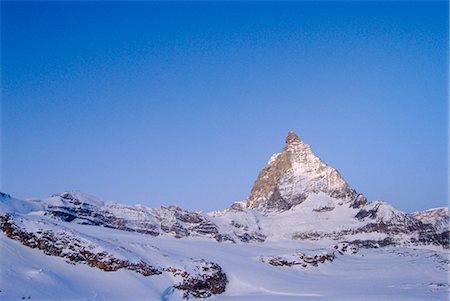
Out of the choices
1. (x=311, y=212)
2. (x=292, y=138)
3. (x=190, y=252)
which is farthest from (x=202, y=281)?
(x=292, y=138)

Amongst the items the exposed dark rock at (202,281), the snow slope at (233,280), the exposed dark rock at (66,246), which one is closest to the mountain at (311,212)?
the snow slope at (233,280)

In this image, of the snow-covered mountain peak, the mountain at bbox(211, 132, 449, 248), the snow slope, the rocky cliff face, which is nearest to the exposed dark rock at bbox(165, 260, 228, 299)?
the snow slope

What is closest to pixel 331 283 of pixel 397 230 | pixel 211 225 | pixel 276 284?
pixel 276 284

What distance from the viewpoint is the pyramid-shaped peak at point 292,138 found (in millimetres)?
173875

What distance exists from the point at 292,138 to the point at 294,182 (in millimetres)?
24778

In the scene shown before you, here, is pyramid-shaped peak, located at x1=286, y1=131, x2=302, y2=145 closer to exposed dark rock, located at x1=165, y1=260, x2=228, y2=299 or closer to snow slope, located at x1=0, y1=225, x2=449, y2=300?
snow slope, located at x1=0, y1=225, x2=449, y2=300

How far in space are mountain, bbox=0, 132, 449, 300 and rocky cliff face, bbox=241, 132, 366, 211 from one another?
13798 millimetres

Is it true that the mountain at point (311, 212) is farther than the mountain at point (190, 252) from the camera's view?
Yes

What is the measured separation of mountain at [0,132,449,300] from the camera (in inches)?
1056

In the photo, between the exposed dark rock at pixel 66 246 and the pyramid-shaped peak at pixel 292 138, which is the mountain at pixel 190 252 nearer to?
the exposed dark rock at pixel 66 246

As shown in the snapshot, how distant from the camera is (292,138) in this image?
574 ft

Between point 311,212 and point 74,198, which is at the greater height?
point 311,212

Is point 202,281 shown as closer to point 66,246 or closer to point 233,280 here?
point 233,280

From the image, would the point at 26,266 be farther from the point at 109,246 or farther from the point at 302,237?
the point at 302,237
